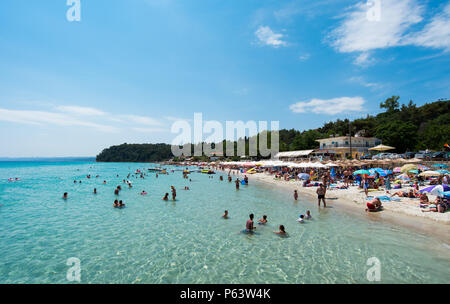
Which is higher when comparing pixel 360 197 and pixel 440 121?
pixel 440 121

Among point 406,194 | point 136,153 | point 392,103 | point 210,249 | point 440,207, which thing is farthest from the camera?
point 136,153

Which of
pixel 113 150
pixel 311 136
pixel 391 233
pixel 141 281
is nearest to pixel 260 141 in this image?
pixel 311 136

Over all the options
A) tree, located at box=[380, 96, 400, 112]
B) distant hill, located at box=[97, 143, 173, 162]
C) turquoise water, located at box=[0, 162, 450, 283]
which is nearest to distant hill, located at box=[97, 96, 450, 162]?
tree, located at box=[380, 96, 400, 112]

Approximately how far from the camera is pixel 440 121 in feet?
177

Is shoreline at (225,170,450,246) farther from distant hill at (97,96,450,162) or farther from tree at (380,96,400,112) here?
tree at (380,96,400,112)

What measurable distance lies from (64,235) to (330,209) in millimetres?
15165

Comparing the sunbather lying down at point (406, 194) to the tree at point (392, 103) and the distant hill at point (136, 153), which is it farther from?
the distant hill at point (136, 153)

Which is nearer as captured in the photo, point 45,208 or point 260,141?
point 45,208

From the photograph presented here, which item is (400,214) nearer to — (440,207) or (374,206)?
(374,206)

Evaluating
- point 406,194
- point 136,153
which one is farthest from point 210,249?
point 136,153

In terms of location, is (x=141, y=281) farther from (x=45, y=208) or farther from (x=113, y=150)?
(x=113, y=150)
